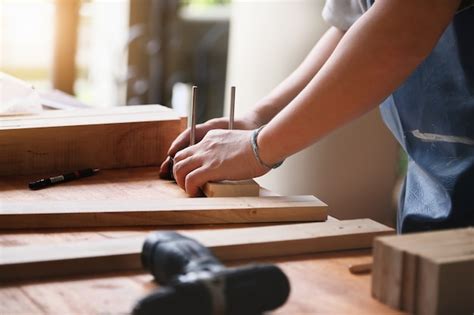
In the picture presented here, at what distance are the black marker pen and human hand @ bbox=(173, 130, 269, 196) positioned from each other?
0.20m

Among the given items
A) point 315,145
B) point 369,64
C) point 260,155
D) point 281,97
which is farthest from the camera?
point 315,145

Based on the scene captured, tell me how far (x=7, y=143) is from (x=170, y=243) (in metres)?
0.67

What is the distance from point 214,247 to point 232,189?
300 millimetres

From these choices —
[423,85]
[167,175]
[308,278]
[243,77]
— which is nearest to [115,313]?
[308,278]

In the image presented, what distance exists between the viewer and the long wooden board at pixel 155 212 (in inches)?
46.7

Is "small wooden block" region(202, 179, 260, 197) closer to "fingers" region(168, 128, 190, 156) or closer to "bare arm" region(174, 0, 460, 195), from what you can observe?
"bare arm" region(174, 0, 460, 195)

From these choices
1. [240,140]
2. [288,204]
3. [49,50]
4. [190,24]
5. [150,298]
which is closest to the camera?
[150,298]

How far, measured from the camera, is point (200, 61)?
18.9 ft

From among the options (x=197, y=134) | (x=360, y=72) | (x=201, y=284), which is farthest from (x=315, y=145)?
(x=201, y=284)

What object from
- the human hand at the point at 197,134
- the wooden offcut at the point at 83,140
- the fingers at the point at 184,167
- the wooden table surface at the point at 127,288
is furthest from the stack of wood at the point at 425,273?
the wooden offcut at the point at 83,140

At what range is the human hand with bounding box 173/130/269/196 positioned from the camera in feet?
4.42

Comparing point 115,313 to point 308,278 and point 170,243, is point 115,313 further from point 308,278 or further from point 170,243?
point 308,278

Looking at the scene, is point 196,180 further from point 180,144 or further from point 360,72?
point 360,72

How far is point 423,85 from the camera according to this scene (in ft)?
4.66
